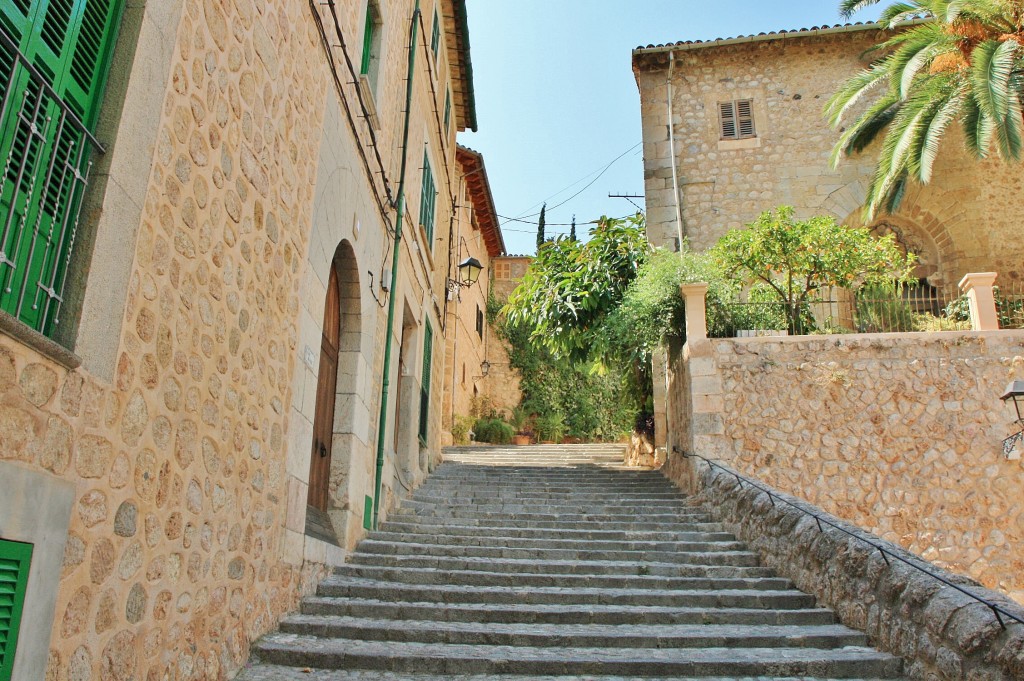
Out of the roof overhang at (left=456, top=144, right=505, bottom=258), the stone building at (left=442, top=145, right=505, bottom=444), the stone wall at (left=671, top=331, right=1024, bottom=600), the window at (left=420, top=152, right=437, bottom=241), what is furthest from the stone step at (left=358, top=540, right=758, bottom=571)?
the roof overhang at (left=456, top=144, right=505, bottom=258)

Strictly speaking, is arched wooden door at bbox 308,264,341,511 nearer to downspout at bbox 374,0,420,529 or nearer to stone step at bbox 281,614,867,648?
downspout at bbox 374,0,420,529

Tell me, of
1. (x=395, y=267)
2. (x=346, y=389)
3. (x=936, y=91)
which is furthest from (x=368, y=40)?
(x=936, y=91)

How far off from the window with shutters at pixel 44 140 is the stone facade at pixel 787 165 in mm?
13689

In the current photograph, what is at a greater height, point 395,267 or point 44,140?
point 395,267

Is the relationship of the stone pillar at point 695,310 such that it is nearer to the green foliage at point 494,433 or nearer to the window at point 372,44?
the window at point 372,44

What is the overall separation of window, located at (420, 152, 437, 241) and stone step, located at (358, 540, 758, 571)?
5029 millimetres

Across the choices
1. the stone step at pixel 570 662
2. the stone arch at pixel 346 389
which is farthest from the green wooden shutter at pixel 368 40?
the stone step at pixel 570 662

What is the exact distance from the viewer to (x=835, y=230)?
11.7 meters

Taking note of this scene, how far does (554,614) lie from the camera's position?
5625 mm

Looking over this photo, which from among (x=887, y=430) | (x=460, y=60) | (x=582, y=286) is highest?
(x=460, y=60)

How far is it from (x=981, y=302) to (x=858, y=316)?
5.01 ft

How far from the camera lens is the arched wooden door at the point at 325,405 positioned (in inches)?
254

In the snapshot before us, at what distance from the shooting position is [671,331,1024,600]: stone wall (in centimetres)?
930

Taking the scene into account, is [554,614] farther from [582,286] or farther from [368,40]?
[582,286]
